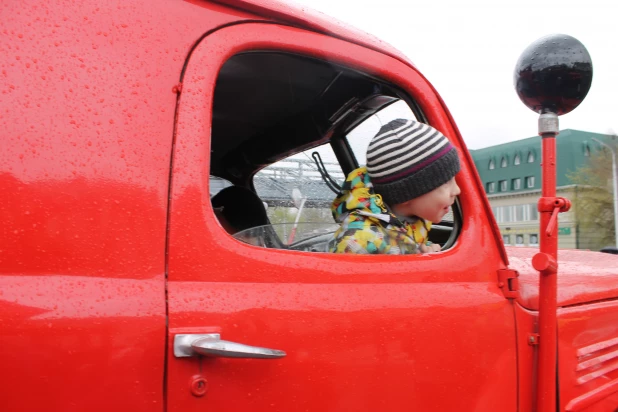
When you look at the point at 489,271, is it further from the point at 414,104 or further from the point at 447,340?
the point at 414,104

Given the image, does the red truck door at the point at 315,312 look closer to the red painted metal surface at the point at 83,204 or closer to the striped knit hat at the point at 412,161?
the red painted metal surface at the point at 83,204

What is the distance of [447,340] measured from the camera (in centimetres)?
138

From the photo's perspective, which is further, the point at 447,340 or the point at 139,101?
the point at 447,340

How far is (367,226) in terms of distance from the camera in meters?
1.55

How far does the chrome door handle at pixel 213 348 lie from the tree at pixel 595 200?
36638 millimetres

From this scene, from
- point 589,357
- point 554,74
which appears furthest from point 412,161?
point 589,357

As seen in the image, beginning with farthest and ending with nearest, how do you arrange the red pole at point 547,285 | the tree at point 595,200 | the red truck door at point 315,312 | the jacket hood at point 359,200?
the tree at point 595,200, the jacket hood at point 359,200, the red pole at point 547,285, the red truck door at point 315,312

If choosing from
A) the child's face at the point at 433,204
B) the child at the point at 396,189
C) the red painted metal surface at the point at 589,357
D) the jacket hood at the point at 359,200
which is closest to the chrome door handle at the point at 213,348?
the child at the point at 396,189

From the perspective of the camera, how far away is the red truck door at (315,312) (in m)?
1.10

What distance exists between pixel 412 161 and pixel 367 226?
24 cm

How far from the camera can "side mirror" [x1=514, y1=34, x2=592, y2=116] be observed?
5.01 ft

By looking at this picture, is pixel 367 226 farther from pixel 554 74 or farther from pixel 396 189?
pixel 554 74

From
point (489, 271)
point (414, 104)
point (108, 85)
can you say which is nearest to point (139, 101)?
point (108, 85)

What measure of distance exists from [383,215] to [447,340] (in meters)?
0.40
